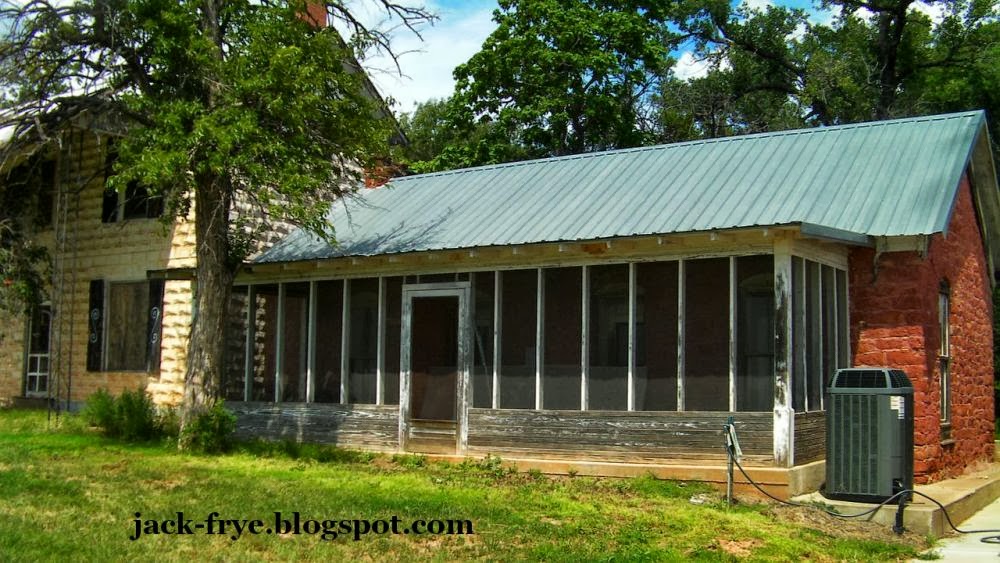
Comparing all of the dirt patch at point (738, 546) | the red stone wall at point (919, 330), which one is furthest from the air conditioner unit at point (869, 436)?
the dirt patch at point (738, 546)

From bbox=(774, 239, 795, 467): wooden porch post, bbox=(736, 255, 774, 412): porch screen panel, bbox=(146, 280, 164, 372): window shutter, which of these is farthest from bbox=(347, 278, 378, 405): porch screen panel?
bbox=(774, 239, 795, 467): wooden porch post

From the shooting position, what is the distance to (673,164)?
15195 millimetres

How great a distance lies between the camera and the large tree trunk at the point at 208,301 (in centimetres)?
1377

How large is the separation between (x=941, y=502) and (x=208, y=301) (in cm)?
951

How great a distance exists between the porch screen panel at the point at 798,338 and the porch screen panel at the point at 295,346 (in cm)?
728

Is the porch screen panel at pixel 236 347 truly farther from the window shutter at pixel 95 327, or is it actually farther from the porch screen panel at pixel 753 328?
the porch screen panel at pixel 753 328

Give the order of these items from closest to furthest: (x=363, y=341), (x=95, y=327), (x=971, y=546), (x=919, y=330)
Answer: (x=971, y=546), (x=919, y=330), (x=363, y=341), (x=95, y=327)

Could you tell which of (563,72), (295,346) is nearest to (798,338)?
(295,346)

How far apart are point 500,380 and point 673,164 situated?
174 inches

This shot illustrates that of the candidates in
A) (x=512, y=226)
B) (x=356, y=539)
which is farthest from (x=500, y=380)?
(x=356, y=539)

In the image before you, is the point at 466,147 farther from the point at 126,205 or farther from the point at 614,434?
the point at 614,434

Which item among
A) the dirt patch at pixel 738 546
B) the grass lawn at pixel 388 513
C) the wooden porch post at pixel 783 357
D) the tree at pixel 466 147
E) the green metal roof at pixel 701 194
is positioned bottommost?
the dirt patch at pixel 738 546

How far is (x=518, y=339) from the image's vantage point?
1320 cm

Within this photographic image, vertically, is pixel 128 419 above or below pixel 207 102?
below
